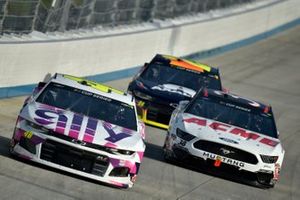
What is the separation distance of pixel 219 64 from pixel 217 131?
16.5 meters

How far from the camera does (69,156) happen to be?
11945mm

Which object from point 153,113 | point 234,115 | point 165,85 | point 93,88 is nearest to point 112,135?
point 93,88

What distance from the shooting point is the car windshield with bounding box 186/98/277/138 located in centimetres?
1534

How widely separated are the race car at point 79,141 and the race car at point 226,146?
54.9 inches

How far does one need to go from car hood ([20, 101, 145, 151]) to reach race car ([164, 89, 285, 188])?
1.56 metres

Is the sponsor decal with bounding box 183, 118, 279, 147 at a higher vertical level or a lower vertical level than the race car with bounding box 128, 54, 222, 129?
higher

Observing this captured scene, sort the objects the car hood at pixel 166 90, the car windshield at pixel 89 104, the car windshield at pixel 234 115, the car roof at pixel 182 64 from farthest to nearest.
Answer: the car roof at pixel 182 64 → the car hood at pixel 166 90 → the car windshield at pixel 234 115 → the car windshield at pixel 89 104

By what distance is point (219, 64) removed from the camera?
31.0m

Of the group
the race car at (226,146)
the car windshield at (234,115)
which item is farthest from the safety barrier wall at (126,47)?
the race car at (226,146)

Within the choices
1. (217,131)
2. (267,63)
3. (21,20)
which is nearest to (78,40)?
(21,20)

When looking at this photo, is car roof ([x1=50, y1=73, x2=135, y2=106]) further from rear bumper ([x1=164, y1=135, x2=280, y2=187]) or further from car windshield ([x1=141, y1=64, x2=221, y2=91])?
car windshield ([x1=141, y1=64, x2=221, y2=91])

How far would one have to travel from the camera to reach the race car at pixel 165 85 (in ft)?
60.1

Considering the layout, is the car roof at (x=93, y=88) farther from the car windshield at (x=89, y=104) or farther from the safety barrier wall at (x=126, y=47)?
the safety barrier wall at (x=126, y=47)

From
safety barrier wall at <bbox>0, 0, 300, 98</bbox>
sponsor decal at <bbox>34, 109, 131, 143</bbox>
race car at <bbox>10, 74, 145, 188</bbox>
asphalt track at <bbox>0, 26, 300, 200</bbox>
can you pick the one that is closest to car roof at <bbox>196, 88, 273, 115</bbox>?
asphalt track at <bbox>0, 26, 300, 200</bbox>
